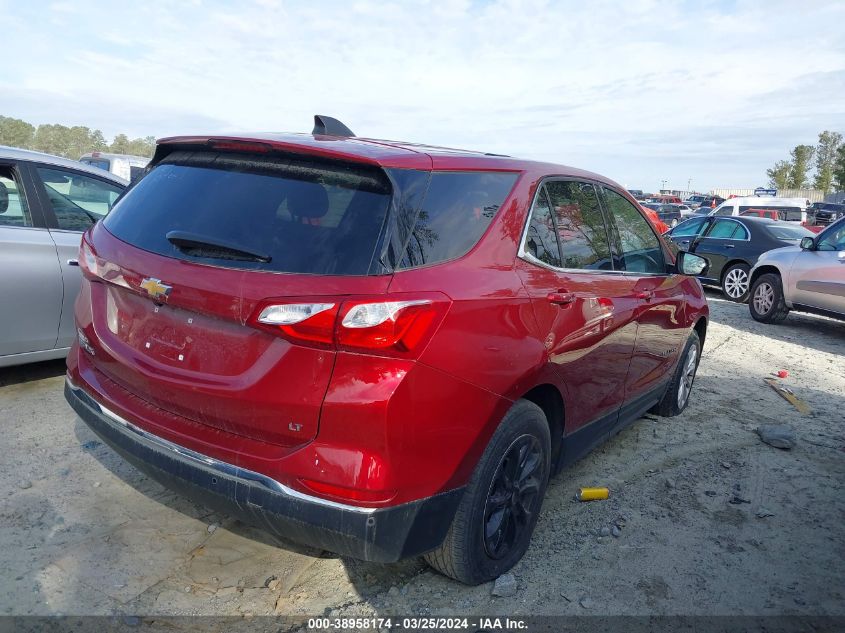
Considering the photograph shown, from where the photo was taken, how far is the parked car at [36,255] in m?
4.54

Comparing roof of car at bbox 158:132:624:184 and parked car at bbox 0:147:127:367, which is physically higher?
roof of car at bbox 158:132:624:184

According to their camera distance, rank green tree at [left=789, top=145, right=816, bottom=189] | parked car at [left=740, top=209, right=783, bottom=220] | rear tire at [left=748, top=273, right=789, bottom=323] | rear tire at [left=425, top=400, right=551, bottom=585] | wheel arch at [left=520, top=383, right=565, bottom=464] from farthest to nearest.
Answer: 1. green tree at [left=789, top=145, right=816, bottom=189]
2. parked car at [left=740, top=209, right=783, bottom=220]
3. rear tire at [left=748, top=273, right=789, bottom=323]
4. wheel arch at [left=520, top=383, right=565, bottom=464]
5. rear tire at [left=425, top=400, right=551, bottom=585]

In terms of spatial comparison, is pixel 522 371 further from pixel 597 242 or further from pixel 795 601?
pixel 795 601

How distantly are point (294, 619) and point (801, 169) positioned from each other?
3045 inches

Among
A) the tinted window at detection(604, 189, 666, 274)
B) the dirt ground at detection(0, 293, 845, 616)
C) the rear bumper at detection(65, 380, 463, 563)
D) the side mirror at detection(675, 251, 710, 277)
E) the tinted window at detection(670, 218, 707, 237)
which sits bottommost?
the dirt ground at detection(0, 293, 845, 616)

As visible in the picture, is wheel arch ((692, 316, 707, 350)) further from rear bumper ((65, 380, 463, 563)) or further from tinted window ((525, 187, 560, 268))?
rear bumper ((65, 380, 463, 563))

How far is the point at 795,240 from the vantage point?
1197 cm

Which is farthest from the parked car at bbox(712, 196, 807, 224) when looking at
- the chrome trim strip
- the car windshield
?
the chrome trim strip

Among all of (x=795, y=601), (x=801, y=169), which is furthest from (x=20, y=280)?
(x=801, y=169)

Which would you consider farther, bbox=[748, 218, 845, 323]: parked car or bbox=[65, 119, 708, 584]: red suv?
bbox=[748, 218, 845, 323]: parked car

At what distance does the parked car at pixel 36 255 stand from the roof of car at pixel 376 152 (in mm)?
2185

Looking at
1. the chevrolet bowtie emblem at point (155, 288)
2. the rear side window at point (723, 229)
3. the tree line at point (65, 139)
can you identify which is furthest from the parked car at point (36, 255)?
the tree line at point (65, 139)

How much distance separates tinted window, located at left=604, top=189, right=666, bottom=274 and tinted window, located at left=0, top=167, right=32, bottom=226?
392cm

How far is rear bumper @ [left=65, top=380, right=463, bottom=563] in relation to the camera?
225 cm
